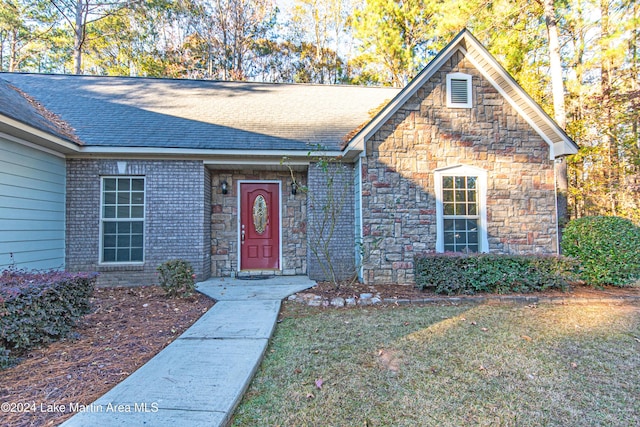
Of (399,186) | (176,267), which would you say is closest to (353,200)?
(399,186)

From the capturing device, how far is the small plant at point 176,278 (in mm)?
5465

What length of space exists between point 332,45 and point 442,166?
1652 cm

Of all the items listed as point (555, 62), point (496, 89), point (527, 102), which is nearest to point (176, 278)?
point (496, 89)

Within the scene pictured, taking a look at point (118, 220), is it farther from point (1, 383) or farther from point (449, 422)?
point (449, 422)

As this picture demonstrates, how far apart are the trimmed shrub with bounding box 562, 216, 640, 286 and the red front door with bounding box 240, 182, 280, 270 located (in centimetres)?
651

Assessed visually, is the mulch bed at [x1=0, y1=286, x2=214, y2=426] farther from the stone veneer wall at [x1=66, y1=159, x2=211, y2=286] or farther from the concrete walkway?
the stone veneer wall at [x1=66, y1=159, x2=211, y2=286]

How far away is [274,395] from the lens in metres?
2.63

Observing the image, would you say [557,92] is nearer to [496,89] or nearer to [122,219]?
[496,89]

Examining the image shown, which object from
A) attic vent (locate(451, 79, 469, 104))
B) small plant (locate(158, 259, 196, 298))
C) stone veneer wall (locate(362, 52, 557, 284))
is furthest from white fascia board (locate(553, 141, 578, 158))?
small plant (locate(158, 259, 196, 298))

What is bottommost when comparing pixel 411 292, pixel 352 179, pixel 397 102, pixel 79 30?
pixel 411 292

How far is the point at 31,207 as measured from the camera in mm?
5738

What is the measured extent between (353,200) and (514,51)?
36.6 ft

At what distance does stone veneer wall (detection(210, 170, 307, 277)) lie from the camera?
24.6 feet

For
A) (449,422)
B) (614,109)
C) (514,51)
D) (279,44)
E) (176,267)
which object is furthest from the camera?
(279,44)
